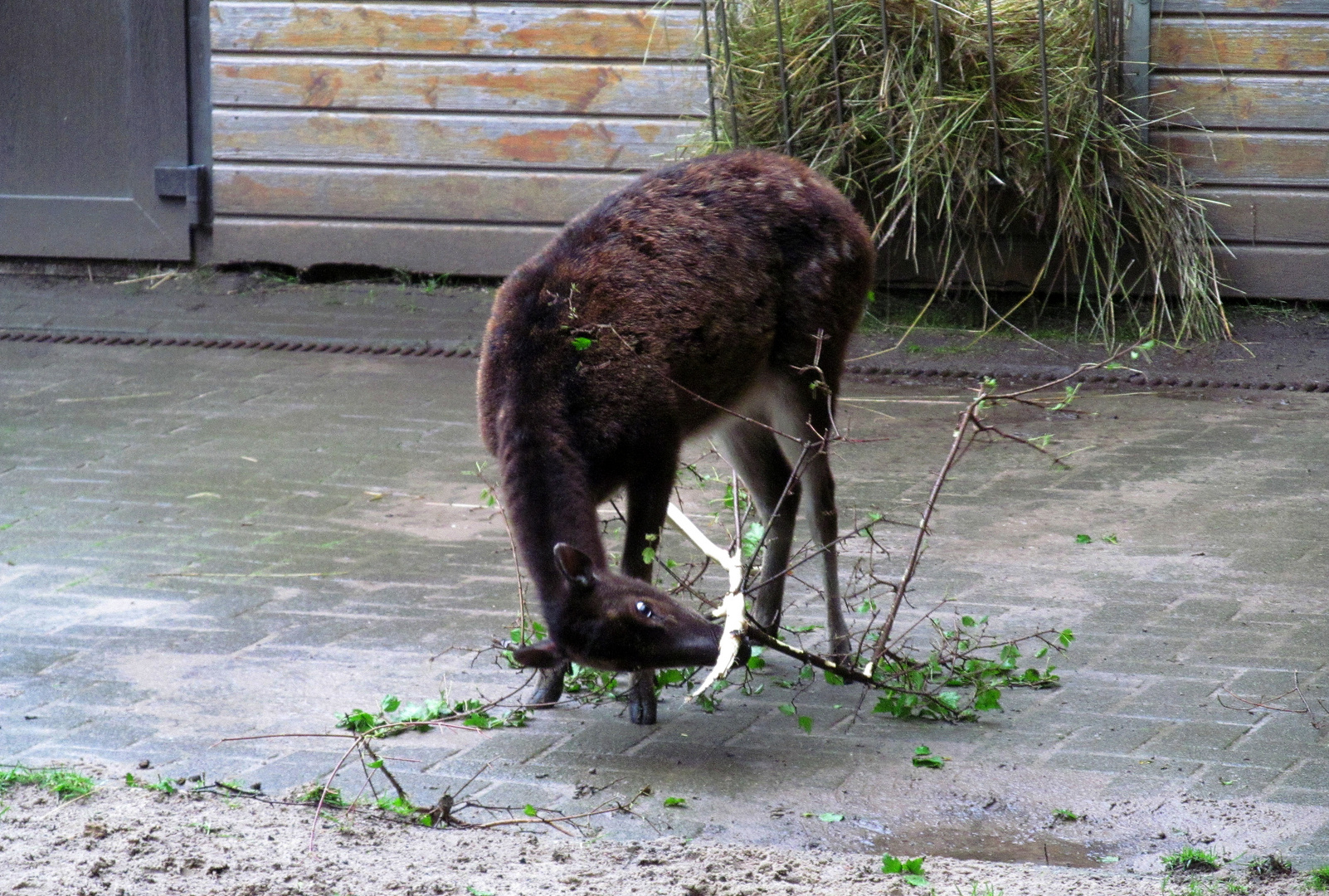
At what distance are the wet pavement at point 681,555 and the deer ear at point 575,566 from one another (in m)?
0.54

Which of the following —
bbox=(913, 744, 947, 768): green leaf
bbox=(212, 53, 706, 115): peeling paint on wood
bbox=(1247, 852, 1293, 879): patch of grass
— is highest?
bbox=(212, 53, 706, 115): peeling paint on wood

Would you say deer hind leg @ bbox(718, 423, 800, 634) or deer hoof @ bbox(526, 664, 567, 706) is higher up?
deer hind leg @ bbox(718, 423, 800, 634)

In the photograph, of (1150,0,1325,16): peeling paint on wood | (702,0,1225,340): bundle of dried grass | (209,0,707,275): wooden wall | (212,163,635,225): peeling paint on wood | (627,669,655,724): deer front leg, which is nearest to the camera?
(627,669,655,724): deer front leg

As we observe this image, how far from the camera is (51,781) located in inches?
150

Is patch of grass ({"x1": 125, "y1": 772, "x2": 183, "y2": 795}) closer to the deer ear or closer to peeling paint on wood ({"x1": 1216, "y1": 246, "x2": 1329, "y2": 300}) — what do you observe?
the deer ear

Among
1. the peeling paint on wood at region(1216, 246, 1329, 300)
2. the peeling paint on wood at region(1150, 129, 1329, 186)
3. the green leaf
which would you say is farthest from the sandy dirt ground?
the peeling paint on wood at region(1150, 129, 1329, 186)

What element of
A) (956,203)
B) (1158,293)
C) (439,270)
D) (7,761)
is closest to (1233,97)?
(1158,293)

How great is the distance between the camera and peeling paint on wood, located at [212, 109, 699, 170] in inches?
396

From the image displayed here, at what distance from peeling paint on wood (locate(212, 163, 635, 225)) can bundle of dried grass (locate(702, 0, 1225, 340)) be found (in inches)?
55.3

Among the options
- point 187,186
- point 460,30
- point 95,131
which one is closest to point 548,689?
point 460,30

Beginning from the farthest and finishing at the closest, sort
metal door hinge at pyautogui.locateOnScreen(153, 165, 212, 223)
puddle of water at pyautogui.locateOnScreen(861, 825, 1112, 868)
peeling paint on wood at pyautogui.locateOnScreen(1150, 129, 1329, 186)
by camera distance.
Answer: metal door hinge at pyautogui.locateOnScreen(153, 165, 212, 223) → peeling paint on wood at pyautogui.locateOnScreen(1150, 129, 1329, 186) → puddle of water at pyautogui.locateOnScreen(861, 825, 1112, 868)

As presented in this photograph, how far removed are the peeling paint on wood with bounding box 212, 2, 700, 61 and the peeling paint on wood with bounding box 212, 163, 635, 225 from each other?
80 centimetres

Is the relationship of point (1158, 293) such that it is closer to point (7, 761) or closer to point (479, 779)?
point (479, 779)

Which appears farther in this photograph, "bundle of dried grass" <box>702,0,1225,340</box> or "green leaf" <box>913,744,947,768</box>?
"bundle of dried grass" <box>702,0,1225,340</box>
